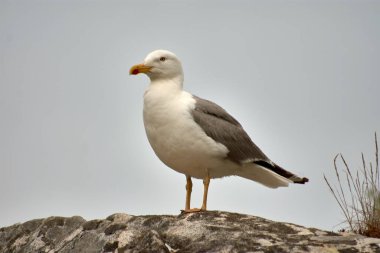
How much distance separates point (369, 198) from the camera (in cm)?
1039

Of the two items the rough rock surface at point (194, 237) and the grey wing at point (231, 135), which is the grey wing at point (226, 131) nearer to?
the grey wing at point (231, 135)

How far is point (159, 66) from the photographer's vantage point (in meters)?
10.5

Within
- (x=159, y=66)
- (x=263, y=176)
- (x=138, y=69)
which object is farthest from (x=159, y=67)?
(x=263, y=176)

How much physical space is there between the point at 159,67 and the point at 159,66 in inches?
0.6

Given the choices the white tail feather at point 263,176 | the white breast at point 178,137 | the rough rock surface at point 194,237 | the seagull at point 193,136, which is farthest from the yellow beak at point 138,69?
the rough rock surface at point 194,237

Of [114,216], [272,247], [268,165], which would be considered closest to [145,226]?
[114,216]

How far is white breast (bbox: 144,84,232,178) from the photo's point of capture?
31.9 ft

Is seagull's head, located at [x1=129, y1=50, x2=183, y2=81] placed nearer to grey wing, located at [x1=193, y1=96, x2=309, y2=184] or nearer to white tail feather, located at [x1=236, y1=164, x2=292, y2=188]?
grey wing, located at [x1=193, y1=96, x2=309, y2=184]

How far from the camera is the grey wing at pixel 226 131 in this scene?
10.1 meters

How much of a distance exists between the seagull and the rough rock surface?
1.09 meters

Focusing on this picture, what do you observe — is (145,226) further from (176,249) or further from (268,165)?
(268,165)

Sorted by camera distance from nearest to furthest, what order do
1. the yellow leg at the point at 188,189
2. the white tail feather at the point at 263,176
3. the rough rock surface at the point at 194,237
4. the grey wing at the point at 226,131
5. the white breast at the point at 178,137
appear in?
the rough rock surface at the point at 194,237 → the white breast at the point at 178,137 → the grey wing at the point at 226,131 → the yellow leg at the point at 188,189 → the white tail feather at the point at 263,176

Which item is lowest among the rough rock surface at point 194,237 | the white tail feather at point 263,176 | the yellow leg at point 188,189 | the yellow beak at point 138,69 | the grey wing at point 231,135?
the rough rock surface at point 194,237

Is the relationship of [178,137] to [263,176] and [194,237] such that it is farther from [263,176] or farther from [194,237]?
[194,237]
